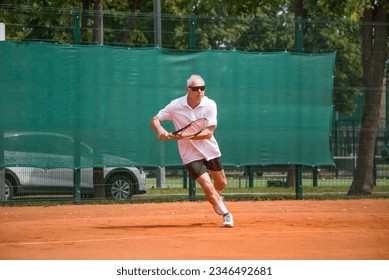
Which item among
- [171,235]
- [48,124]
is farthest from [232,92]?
[171,235]

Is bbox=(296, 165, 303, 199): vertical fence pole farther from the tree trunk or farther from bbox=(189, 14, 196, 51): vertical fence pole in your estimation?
bbox=(189, 14, 196, 51): vertical fence pole

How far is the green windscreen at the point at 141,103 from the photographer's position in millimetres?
17828

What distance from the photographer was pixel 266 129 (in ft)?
63.8

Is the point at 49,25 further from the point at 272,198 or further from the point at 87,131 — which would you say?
the point at 272,198

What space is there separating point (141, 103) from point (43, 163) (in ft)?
7.19

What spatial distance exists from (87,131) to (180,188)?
294 centimetres

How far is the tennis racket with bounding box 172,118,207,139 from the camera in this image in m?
12.8

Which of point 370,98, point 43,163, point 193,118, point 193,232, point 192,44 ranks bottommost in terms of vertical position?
point 193,232

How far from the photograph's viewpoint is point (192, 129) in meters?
12.9

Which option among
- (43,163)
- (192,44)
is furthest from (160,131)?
(192,44)

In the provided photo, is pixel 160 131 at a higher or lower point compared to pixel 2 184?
higher

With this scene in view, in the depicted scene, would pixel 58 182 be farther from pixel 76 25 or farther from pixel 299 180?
pixel 299 180

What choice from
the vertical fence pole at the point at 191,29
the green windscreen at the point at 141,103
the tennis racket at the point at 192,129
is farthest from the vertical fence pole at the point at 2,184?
the tennis racket at the point at 192,129

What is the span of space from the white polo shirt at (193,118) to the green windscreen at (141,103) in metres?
5.33
